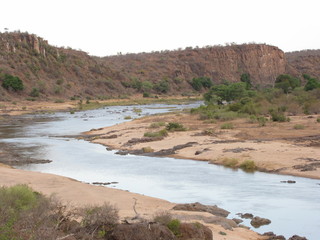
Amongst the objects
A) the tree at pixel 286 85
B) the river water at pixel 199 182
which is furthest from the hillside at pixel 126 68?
the river water at pixel 199 182

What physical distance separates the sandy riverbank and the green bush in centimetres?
3588

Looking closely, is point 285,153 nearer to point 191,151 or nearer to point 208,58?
point 191,151

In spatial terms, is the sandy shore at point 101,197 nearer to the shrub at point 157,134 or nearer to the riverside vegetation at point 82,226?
the riverside vegetation at point 82,226

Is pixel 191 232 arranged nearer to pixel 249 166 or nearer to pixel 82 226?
pixel 82 226

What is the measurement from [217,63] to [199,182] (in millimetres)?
105372

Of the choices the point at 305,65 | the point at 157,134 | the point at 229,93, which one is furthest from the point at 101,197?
the point at 305,65

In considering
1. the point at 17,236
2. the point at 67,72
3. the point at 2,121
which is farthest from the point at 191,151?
the point at 67,72

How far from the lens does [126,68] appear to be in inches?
4437

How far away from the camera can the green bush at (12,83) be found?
66562 mm

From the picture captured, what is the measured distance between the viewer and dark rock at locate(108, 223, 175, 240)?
8.06 meters

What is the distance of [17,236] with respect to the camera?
691cm

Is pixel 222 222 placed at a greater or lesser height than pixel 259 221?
greater

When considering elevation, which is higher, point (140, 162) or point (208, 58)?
point (208, 58)

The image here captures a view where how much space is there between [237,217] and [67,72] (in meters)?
75.6
